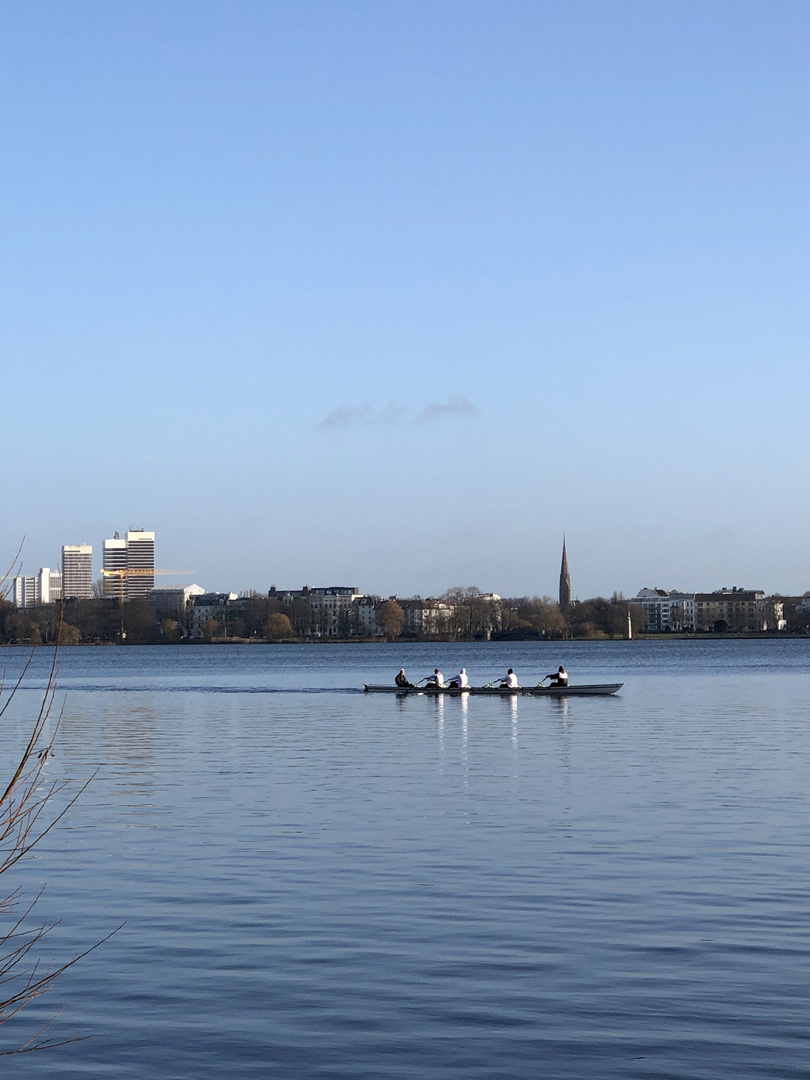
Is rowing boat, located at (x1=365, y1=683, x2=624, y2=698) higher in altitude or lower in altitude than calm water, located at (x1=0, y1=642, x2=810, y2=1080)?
higher

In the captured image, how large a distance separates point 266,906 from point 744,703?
142 feet

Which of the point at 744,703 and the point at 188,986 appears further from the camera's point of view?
the point at 744,703

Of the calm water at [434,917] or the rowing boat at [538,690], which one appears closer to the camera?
the calm water at [434,917]

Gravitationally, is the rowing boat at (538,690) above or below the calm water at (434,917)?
above

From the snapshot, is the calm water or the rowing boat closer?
the calm water

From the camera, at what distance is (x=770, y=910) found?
14609 mm

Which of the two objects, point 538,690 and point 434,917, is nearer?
point 434,917

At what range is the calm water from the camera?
10.4 m

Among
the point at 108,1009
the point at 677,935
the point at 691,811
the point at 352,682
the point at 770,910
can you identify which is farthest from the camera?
the point at 352,682

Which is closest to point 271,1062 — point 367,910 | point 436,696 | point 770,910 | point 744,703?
point 367,910

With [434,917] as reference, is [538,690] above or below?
→ above

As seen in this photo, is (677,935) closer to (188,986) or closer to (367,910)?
(367,910)

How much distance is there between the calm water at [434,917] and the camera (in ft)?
34.2

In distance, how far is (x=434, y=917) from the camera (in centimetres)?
1465
